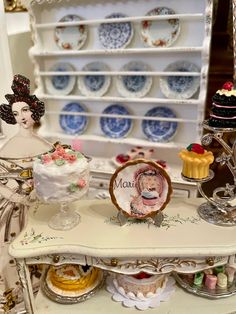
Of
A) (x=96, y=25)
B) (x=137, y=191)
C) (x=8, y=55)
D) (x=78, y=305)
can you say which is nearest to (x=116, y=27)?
(x=96, y=25)

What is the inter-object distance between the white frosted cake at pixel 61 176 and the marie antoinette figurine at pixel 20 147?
251 millimetres

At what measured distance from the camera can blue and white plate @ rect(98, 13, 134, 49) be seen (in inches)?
73.4

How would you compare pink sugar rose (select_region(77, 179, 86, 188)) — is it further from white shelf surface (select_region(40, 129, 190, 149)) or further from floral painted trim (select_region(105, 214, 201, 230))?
white shelf surface (select_region(40, 129, 190, 149))

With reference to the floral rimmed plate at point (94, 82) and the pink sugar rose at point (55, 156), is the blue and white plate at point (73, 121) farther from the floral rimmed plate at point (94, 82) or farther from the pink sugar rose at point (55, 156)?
the pink sugar rose at point (55, 156)

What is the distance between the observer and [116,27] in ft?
6.17

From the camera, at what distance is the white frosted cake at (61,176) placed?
106cm

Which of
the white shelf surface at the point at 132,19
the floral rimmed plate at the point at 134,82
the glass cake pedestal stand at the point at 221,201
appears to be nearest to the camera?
the glass cake pedestal stand at the point at 221,201

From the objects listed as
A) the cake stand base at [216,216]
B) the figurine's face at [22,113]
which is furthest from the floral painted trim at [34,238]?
the cake stand base at [216,216]

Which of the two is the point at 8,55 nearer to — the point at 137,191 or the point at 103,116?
the point at 103,116

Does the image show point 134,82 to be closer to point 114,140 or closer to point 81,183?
point 114,140

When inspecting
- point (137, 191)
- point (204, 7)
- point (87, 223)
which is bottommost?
point (87, 223)

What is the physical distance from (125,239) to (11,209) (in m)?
0.64

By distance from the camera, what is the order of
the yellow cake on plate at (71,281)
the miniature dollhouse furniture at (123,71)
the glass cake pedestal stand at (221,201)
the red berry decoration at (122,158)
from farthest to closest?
the red berry decoration at (122,158)
the miniature dollhouse furniture at (123,71)
the yellow cake on plate at (71,281)
the glass cake pedestal stand at (221,201)

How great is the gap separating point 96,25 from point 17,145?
0.91 m
